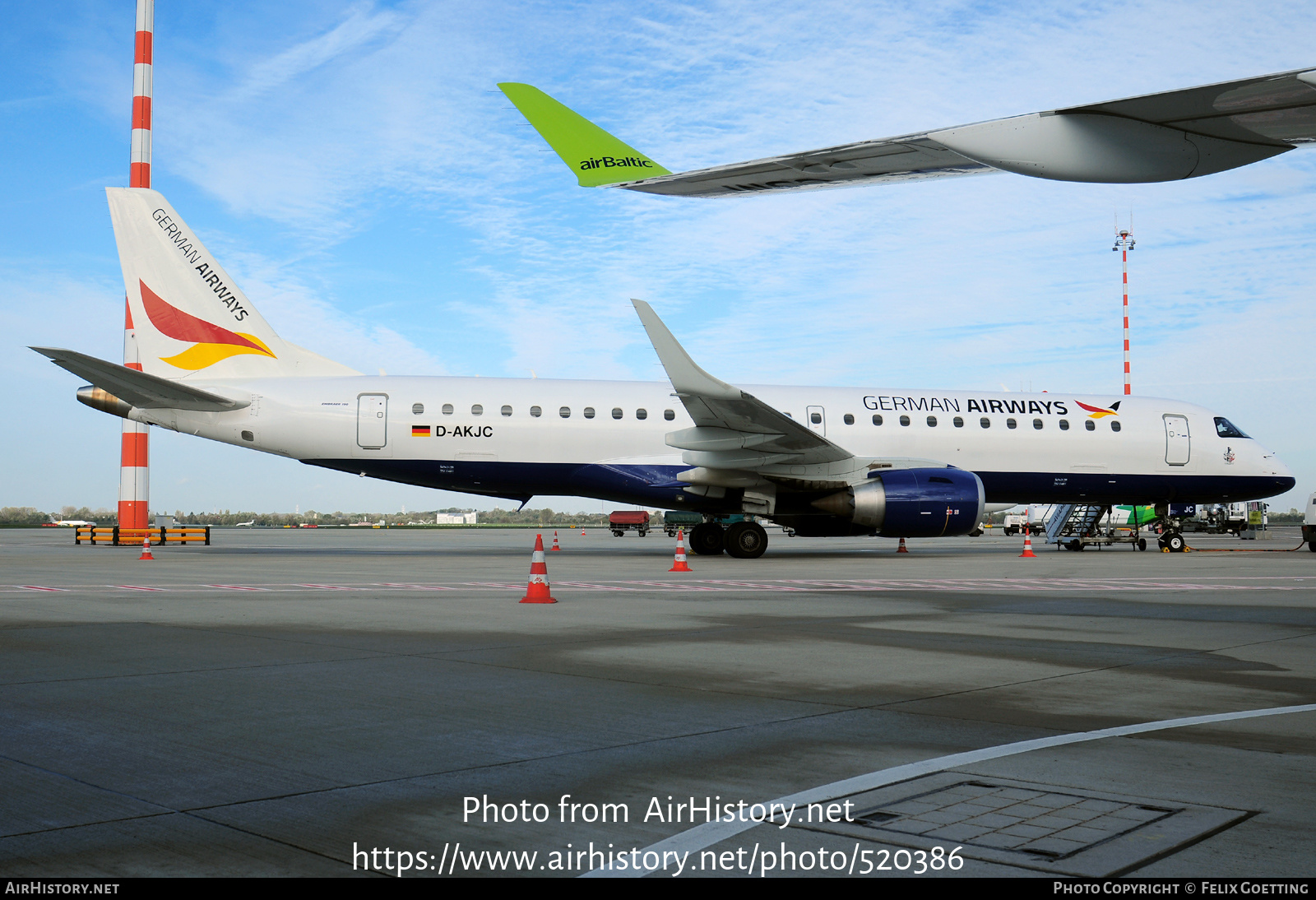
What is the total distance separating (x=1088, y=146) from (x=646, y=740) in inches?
152

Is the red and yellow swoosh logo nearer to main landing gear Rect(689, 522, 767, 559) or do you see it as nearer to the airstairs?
main landing gear Rect(689, 522, 767, 559)

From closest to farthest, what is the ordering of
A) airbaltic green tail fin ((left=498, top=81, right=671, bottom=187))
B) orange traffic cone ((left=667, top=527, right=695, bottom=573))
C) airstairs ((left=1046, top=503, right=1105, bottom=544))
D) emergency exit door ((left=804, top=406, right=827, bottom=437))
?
airbaltic green tail fin ((left=498, top=81, right=671, bottom=187))
orange traffic cone ((left=667, top=527, right=695, bottom=573))
emergency exit door ((left=804, top=406, right=827, bottom=437))
airstairs ((left=1046, top=503, right=1105, bottom=544))

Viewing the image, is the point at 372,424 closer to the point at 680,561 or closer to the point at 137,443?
the point at 680,561

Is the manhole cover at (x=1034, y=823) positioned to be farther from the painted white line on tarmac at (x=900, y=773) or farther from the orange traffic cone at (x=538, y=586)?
the orange traffic cone at (x=538, y=586)

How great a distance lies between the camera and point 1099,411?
2453 centimetres

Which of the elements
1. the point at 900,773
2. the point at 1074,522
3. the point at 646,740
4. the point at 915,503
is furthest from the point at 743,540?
the point at 900,773

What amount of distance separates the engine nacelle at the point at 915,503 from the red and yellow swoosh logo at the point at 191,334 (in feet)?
45.9

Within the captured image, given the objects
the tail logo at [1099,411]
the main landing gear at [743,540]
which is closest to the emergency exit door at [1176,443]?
the tail logo at [1099,411]

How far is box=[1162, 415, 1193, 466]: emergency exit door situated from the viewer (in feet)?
80.3

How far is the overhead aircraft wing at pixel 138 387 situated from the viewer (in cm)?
1866

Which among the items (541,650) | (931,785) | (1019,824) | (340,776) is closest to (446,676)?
(541,650)

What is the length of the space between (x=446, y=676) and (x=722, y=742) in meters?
2.42

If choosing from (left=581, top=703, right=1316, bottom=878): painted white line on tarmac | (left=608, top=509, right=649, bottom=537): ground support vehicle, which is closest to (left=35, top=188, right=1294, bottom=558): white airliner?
(left=581, top=703, right=1316, bottom=878): painted white line on tarmac

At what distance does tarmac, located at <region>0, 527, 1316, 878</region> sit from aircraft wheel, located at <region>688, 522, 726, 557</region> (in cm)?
1227
